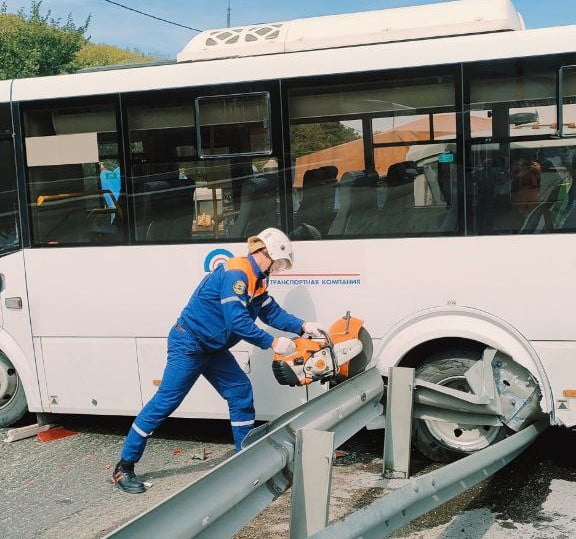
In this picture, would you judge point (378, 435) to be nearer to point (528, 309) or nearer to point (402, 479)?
point (402, 479)

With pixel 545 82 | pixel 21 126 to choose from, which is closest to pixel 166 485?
pixel 21 126

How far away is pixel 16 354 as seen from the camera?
7.26 m

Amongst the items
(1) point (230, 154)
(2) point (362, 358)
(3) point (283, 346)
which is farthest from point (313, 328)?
(1) point (230, 154)

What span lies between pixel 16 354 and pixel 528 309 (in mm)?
4322

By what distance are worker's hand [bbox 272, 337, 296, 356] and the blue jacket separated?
0.04 meters

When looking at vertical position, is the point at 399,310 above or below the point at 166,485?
above

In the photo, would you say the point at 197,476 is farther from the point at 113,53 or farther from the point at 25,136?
the point at 113,53

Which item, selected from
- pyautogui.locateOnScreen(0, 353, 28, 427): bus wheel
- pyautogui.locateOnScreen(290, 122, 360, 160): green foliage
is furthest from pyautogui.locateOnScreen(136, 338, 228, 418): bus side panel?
pyautogui.locateOnScreen(290, 122, 360, 160): green foliage

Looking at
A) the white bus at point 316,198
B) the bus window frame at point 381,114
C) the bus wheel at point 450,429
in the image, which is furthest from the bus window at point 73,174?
the bus wheel at point 450,429

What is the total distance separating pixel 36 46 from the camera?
30234 millimetres

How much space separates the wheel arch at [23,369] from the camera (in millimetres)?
7242

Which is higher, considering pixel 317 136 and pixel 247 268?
pixel 317 136

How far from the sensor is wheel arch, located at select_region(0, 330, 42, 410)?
7.24 meters

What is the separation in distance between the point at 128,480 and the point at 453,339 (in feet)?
8.47
